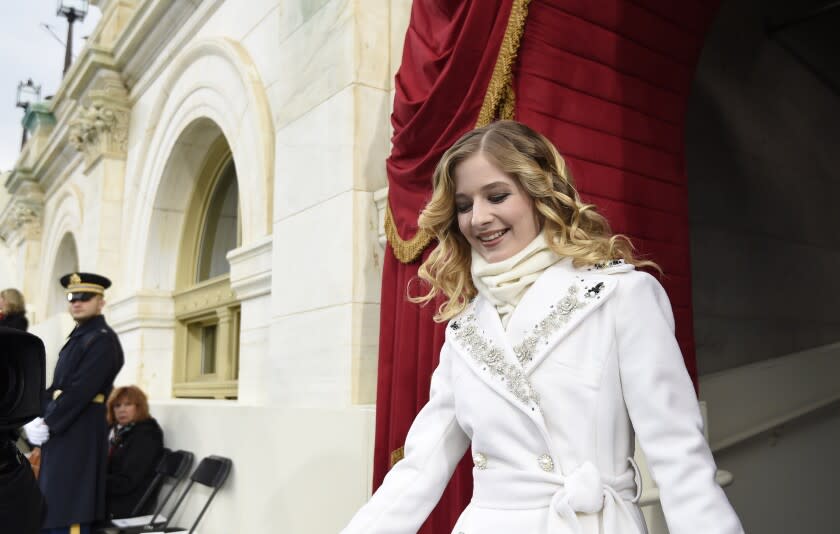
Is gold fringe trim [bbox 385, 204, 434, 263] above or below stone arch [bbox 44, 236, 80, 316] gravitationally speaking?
below

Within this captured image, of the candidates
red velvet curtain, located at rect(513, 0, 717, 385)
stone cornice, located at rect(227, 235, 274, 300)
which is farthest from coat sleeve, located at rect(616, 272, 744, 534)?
stone cornice, located at rect(227, 235, 274, 300)

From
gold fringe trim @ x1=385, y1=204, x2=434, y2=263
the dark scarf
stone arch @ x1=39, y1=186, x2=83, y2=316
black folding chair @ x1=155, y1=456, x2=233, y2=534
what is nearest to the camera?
gold fringe trim @ x1=385, y1=204, x2=434, y2=263

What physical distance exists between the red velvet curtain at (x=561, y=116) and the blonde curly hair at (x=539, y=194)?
1.11 m

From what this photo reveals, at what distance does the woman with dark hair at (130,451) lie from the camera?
546cm

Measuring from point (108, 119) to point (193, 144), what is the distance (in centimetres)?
196

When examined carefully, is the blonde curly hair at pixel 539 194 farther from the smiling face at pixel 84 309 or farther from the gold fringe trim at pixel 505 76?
the smiling face at pixel 84 309

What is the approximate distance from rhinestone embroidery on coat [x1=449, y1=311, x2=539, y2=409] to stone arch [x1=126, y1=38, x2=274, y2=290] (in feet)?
12.2

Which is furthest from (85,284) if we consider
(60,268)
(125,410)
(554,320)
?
(60,268)

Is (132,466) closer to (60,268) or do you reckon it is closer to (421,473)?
(421,473)

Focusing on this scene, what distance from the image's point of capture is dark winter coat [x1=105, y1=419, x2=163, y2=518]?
5.45m

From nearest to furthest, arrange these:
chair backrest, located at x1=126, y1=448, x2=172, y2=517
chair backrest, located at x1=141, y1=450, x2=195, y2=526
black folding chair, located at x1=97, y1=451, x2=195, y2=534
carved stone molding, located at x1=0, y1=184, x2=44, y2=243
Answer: black folding chair, located at x1=97, y1=451, x2=195, y2=534, chair backrest, located at x1=141, y1=450, x2=195, y2=526, chair backrest, located at x1=126, y1=448, x2=172, y2=517, carved stone molding, located at x1=0, y1=184, x2=44, y2=243

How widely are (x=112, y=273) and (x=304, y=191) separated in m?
4.96

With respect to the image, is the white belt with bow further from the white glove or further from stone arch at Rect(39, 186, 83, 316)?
stone arch at Rect(39, 186, 83, 316)

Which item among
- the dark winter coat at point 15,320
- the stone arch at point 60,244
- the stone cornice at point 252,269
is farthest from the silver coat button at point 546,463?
the stone arch at point 60,244
